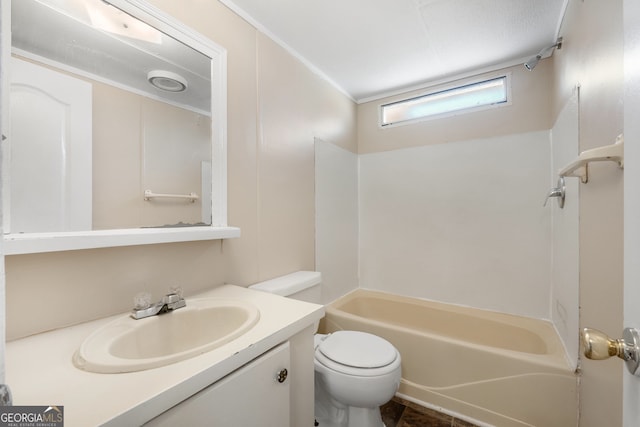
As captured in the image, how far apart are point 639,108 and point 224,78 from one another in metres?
1.45

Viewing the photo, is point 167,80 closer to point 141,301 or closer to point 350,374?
point 141,301

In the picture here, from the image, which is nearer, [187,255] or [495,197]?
[187,255]

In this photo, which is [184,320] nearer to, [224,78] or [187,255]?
[187,255]

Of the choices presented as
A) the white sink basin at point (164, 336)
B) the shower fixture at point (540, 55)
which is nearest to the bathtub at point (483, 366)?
the white sink basin at point (164, 336)

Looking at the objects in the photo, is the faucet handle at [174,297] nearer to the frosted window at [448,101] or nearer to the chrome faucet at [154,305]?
the chrome faucet at [154,305]

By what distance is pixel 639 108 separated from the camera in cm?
44

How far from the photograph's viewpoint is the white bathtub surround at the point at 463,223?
6.31 feet

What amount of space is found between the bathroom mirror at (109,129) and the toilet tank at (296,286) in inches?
15.9

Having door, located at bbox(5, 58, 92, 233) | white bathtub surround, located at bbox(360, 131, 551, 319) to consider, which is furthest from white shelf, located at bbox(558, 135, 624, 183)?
door, located at bbox(5, 58, 92, 233)

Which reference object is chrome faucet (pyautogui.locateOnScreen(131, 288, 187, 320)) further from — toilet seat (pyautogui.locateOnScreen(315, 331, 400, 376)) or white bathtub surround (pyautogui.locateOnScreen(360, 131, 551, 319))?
white bathtub surround (pyautogui.locateOnScreen(360, 131, 551, 319))

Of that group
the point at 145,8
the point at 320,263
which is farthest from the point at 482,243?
the point at 145,8

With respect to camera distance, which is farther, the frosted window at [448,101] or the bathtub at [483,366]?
the frosted window at [448,101]

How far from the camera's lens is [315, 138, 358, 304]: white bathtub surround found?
6.90ft

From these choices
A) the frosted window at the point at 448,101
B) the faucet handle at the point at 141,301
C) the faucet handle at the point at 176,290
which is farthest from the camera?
the frosted window at the point at 448,101
